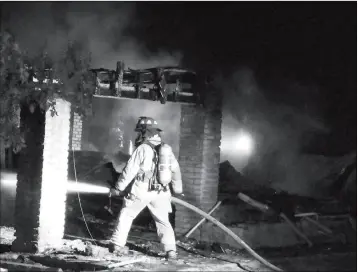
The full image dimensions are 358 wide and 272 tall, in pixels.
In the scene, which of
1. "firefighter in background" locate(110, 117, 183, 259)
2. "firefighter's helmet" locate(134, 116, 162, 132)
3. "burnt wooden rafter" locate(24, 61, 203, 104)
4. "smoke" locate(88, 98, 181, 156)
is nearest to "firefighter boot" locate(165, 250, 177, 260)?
"firefighter in background" locate(110, 117, 183, 259)

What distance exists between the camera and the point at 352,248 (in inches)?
360

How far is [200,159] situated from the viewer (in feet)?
26.5

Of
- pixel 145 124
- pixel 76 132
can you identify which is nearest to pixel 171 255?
pixel 145 124

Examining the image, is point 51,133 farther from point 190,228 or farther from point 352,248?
point 352,248

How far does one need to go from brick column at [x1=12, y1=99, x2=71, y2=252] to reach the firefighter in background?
37.0 inches

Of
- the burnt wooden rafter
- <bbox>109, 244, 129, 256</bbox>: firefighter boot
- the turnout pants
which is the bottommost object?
<bbox>109, 244, 129, 256</bbox>: firefighter boot

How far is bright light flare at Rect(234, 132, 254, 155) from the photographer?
18136 mm

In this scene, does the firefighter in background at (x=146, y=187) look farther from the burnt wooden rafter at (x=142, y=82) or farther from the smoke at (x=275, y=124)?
the smoke at (x=275, y=124)

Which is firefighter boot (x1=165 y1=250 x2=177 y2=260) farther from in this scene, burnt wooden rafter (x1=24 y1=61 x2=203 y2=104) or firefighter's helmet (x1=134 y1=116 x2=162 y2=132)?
burnt wooden rafter (x1=24 y1=61 x2=203 y2=104)

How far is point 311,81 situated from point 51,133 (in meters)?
11.4

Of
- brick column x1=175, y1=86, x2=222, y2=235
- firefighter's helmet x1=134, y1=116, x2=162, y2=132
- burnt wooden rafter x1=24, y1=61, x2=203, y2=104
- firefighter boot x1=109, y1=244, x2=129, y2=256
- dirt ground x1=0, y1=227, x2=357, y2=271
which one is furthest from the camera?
brick column x1=175, y1=86, x2=222, y2=235

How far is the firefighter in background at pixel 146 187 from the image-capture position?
6316 mm

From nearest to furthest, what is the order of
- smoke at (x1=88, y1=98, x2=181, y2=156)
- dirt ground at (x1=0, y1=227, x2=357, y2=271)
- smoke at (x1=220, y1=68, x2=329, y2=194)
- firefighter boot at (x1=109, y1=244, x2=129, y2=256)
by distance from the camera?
dirt ground at (x1=0, y1=227, x2=357, y2=271) → firefighter boot at (x1=109, y1=244, x2=129, y2=256) → smoke at (x1=220, y1=68, x2=329, y2=194) → smoke at (x1=88, y1=98, x2=181, y2=156)

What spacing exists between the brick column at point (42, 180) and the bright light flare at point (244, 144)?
12.6 metres
